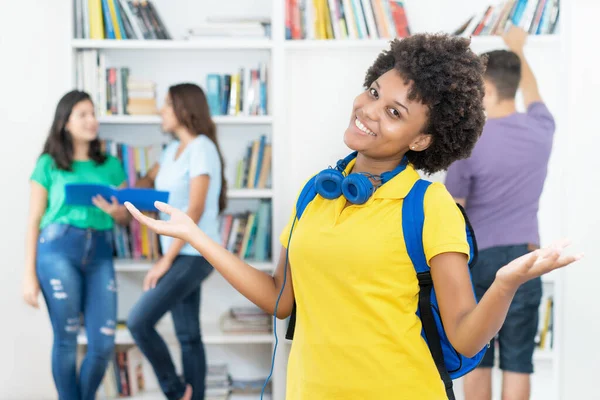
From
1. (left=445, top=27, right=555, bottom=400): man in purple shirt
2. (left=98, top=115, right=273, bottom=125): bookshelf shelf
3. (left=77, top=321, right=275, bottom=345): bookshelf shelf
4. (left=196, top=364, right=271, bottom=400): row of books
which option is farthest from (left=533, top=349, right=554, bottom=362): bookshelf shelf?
(left=98, top=115, right=273, bottom=125): bookshelf shelf

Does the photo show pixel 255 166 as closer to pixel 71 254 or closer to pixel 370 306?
pixel 71 254

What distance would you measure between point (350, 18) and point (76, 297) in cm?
185

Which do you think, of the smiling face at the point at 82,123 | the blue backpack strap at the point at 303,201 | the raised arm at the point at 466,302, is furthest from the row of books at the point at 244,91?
the raised arm at the point at 466,302

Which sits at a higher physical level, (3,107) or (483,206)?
(3,107)

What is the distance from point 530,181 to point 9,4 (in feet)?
8.25

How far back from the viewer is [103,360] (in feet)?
9.80

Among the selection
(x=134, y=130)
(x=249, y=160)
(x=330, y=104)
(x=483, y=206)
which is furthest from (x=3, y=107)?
(x=483, y=206)

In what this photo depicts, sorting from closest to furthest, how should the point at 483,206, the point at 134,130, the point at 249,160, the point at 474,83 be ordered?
1. the point at 474,83
2. the point at 483,206
3. the point at 249,160
4. the point at 134,130

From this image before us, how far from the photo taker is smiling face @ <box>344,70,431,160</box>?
1.36 metres

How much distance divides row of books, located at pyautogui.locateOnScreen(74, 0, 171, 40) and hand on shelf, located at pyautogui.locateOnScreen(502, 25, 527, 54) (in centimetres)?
171

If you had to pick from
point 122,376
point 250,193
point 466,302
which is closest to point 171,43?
point 250,193

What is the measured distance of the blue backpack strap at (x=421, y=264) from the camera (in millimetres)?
1251

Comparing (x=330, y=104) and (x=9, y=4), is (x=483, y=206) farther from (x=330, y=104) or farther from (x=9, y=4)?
(x=9, y=4)

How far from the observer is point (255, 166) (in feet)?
11.5
